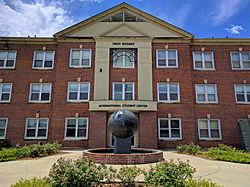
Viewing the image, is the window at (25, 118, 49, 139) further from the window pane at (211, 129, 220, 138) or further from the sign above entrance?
the window pane at (211, 129, 220, 138)

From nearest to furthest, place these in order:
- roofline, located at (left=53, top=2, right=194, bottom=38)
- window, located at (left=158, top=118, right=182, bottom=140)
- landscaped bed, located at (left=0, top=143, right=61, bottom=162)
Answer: landscaped bed, located at (left=0, top=143, right=61, bottom=162)
window, located at (left=158, top=118, right=182, bottom=140)
roofline, located at (left=53, top=2, right=194, bottom=38)

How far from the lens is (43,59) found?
22.5m

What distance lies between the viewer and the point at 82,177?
236 inches

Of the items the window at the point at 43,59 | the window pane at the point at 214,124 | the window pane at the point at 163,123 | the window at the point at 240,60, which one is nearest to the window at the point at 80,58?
the window at the point at 43,59

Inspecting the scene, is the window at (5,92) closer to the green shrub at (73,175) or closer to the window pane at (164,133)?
the window pane at (164,133)

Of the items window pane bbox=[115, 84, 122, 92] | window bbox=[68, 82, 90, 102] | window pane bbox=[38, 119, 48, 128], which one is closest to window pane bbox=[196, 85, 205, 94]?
window pane bbox=[115, 84, 122, 92]

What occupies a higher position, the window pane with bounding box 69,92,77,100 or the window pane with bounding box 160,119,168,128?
the window pane with bounding box 69,92,77,100

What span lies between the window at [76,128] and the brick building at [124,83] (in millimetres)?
97

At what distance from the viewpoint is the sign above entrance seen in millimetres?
19516

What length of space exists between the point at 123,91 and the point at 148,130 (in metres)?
4.80

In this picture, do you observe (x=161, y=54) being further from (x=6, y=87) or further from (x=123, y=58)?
(x=6, y=87)

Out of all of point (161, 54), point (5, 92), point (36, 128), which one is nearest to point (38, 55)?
point (5, 92)

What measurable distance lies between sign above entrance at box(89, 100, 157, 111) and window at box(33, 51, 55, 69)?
703 centimetres

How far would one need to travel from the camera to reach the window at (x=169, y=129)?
20.4 meters
